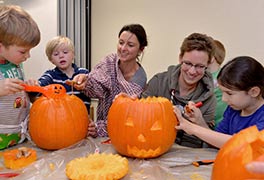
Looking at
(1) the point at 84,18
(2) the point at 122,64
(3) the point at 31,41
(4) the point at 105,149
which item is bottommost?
(4) the point at 105,149

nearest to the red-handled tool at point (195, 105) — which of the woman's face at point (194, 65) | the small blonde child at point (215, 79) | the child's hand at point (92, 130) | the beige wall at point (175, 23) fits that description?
the woman's face at point (194, 65)

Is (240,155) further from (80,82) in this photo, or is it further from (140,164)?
(80,82)

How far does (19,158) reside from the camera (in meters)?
0.91

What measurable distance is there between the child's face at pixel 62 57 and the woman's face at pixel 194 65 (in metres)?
0.62

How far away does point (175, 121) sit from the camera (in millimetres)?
1031

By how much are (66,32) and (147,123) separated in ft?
6.71

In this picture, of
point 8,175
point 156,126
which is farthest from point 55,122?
point 156,126

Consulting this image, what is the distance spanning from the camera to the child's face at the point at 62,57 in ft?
4.85

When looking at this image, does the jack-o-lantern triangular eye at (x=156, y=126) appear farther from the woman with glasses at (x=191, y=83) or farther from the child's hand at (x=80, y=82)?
the child's hand at (x=80, y=82)

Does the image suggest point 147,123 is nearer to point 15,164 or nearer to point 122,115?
point 122,115

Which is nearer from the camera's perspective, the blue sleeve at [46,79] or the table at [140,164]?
the table at [140,164]

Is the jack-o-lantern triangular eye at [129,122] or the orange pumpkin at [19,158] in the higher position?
the jack-o-lantern triangular eye at [129,122]

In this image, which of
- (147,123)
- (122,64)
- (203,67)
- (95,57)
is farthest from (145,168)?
(95,57)

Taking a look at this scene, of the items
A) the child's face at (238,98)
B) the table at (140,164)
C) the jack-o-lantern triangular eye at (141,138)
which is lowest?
the table at (140,164)
